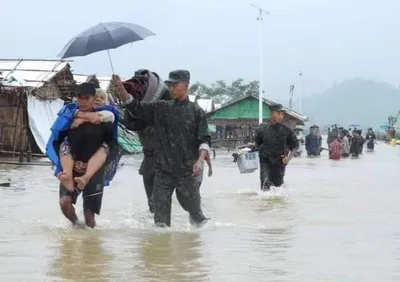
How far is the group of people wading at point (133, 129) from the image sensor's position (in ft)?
23.6

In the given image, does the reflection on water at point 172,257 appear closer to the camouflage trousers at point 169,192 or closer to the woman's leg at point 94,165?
the camouflage trousers at point 169,192

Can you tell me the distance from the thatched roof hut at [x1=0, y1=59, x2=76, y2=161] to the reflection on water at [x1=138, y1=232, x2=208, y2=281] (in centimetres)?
1614

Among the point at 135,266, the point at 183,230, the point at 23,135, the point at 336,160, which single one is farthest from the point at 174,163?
the point at 336,160

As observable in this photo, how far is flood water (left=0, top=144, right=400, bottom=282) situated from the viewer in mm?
5527

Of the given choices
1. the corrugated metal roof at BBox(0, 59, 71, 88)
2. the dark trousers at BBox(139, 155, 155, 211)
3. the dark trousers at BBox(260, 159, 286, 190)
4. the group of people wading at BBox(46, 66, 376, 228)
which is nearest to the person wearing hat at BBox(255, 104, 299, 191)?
the dark trousers at BBox(260, 159, 286, 190)

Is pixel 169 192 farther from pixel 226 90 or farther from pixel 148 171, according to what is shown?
pixel 226 90

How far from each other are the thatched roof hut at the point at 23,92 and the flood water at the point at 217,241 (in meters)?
11.2

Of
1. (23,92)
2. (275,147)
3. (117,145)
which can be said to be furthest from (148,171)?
(23,92)

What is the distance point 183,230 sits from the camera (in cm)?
757

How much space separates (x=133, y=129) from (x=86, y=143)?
440 mm

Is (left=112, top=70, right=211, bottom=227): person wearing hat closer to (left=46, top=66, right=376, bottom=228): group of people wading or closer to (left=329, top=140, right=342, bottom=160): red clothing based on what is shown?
(left=46, top=66, right=376, bottom=228): group of people wading

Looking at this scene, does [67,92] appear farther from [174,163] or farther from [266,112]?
[266,112]

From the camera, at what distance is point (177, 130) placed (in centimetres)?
725

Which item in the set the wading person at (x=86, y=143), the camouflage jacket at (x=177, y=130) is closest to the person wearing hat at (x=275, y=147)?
the camouflage jacket at (x=177, y=130)
